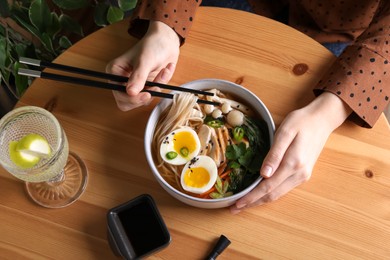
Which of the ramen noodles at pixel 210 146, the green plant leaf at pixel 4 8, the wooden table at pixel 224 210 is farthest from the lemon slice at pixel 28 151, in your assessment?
the green plant leaf at pixel 4 8

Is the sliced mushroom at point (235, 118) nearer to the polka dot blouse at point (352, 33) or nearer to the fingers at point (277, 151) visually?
the fingers at point (277, 151)

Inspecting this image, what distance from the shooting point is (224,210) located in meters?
0.95

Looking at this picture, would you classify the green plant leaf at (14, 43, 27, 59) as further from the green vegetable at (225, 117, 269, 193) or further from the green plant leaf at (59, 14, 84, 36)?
the green vegetable at (225, 117, 269, 193)

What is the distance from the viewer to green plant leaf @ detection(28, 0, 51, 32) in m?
1.24

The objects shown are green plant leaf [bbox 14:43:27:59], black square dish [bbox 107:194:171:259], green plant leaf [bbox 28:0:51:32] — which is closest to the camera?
black square dish [bbox 107:194:171:259]

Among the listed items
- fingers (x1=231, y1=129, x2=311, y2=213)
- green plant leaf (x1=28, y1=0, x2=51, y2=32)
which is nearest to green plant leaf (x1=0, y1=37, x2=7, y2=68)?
green plant leaf (x1=28, y1=0, x2=51, y2=32)

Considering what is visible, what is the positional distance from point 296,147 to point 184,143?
267 millimetres

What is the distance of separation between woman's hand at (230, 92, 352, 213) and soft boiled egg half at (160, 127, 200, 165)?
164 mm

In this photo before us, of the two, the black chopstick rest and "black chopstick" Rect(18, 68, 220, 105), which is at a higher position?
"black chopstick" Rect(18, 68, 220, 105)

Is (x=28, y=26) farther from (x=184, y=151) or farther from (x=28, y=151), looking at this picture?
(x=184, y=151)

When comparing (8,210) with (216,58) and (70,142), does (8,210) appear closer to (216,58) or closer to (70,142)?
(70,142)

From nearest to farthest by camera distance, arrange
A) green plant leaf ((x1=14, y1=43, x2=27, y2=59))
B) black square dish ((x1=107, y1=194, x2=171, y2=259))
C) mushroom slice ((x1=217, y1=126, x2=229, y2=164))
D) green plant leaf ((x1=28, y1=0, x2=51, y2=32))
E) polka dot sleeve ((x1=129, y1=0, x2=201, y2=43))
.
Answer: black square dish ((x1=107, y1=194, x2=171, y2=259))
mushroom slice ((x1=217, y1=126, x2=229, y2=164))
polka dot sleeve ((x1=129, y1=0, x2=201, y2=43))
green plant leaf ((x1=28, y1=0, x2=51, y2=32))
green plant leaf ((x1=14, y1=43, x2=27, y2=59))

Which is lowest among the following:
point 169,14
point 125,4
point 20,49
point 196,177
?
point 20,49

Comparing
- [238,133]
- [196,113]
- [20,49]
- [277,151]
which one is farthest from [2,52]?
[277,151]
